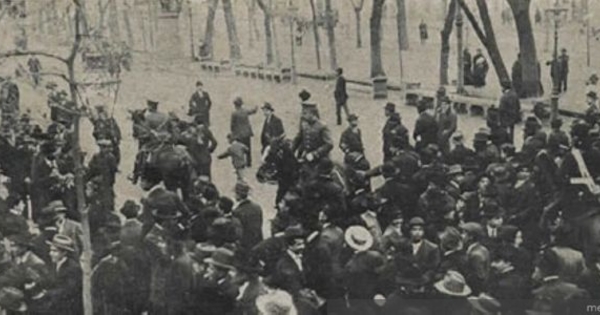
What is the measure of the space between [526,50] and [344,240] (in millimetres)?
10509

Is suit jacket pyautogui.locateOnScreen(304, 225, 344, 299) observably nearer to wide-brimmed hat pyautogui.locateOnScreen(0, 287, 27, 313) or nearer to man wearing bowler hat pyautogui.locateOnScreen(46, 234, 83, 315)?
man wearing bowler hat pyautogui.locateOnScreen(46, 234, 83, 315)

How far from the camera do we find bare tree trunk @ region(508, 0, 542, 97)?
1614 cm

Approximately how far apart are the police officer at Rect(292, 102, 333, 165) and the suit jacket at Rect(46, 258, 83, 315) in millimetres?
2739

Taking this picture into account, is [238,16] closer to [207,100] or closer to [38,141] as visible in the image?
[207,100]

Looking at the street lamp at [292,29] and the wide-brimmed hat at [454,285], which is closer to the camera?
the wide-brimmed hat at [454,285]

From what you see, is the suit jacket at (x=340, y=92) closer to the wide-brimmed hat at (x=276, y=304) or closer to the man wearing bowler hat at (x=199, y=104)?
the man wearing bowler hat at (x=199, y=104)

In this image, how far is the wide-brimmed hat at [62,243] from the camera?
22.8ft

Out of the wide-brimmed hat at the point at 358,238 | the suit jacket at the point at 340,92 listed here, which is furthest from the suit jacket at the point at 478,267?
the suit jacket at the point at 340,92

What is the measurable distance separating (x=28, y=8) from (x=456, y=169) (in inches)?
169

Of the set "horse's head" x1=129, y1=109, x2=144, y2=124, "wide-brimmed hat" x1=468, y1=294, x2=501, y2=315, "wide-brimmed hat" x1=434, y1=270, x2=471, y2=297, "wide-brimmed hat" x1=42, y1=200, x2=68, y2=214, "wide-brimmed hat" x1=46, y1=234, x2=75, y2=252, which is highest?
"horse's head" x1=129, y1=109, x2=144, y2=124

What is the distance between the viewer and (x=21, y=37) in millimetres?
10031

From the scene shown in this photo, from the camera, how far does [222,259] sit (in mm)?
6875

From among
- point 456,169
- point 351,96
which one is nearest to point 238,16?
point 351,96

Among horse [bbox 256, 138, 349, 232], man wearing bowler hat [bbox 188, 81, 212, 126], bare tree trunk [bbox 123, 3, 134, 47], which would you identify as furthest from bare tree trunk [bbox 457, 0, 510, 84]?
horse [bbox 256, 138, 349, 232]
